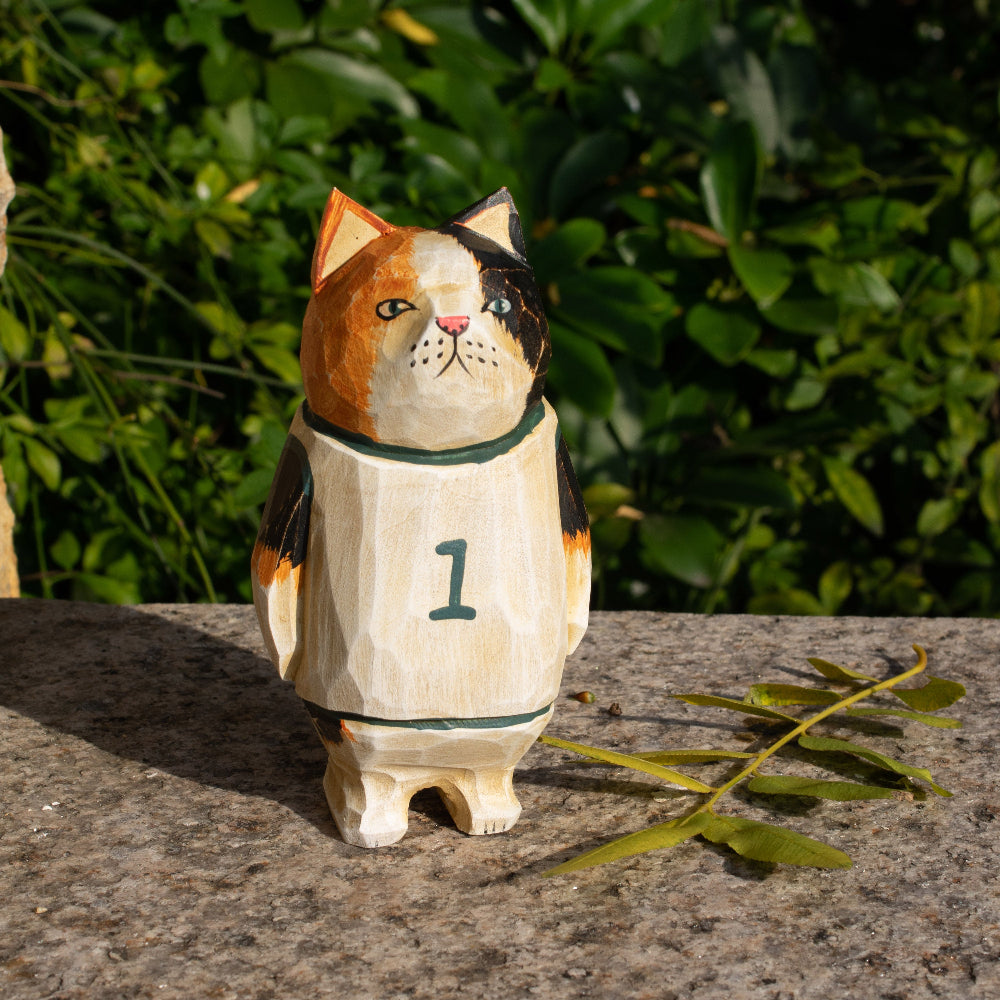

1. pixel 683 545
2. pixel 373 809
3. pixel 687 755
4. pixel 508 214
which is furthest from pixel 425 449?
pixel 683 545

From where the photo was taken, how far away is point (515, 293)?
1122mm

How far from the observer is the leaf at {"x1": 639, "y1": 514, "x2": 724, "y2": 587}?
2238 millimetres

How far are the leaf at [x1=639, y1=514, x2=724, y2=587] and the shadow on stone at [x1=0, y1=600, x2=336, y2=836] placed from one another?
0.84 m

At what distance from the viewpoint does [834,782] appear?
127cm

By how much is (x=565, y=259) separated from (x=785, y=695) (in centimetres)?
98

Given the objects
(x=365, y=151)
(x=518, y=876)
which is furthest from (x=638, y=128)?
(x=518, y=876)

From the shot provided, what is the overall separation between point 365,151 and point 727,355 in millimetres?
854

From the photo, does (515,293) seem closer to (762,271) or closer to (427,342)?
(427,342)

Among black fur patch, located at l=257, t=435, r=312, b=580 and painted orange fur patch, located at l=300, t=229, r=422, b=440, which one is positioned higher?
painted orange fur patch, located at l=300, t=229, r=422, b=440

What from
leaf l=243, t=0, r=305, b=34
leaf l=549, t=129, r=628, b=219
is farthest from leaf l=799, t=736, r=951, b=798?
leaf l=243, t=0, r=305, b=34

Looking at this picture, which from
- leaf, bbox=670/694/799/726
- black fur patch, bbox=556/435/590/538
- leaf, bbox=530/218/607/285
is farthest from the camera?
leaf, bbox=530/218/607/285

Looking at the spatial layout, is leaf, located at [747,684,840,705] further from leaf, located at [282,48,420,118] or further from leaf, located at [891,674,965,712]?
leaf, located at [282,48,420,118]

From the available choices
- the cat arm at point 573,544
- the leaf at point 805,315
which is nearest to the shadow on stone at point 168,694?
the cat arm at point 573,544

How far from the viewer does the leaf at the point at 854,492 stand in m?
2.50
